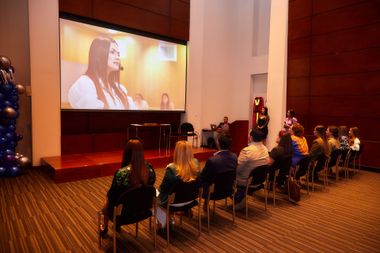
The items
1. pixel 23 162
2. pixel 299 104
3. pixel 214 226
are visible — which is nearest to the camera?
pixel 214 226

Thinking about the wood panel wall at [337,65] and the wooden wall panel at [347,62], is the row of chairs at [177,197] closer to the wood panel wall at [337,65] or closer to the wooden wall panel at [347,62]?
the wood panel wall at [337,65]

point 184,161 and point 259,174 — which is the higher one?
point 184,161

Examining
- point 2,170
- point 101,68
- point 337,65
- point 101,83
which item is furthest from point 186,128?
point 2,170

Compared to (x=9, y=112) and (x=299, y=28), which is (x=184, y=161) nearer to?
(x=9, y=112)

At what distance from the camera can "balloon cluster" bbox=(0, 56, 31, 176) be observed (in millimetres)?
4820

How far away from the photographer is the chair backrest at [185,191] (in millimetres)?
2663

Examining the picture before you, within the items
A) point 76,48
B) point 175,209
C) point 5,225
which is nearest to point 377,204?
point 175,209

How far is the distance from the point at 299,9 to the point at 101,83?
6049 mm

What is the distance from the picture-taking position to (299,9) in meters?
7.64

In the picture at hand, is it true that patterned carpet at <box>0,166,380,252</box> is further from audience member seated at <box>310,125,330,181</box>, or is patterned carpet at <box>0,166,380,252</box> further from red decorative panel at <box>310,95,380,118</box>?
red decorative panel at <box>310,95,380,118</box>

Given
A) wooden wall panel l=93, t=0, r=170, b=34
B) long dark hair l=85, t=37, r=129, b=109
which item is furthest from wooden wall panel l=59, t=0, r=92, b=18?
long dark hair l=85, t=37, r=129, b=109

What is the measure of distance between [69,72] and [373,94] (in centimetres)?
733

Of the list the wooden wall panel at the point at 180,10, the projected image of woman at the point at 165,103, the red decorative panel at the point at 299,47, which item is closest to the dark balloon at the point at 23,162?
the projected image of woman at the point at 165,103

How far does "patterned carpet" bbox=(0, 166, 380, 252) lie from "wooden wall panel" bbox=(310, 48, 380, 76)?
3.43 meters
